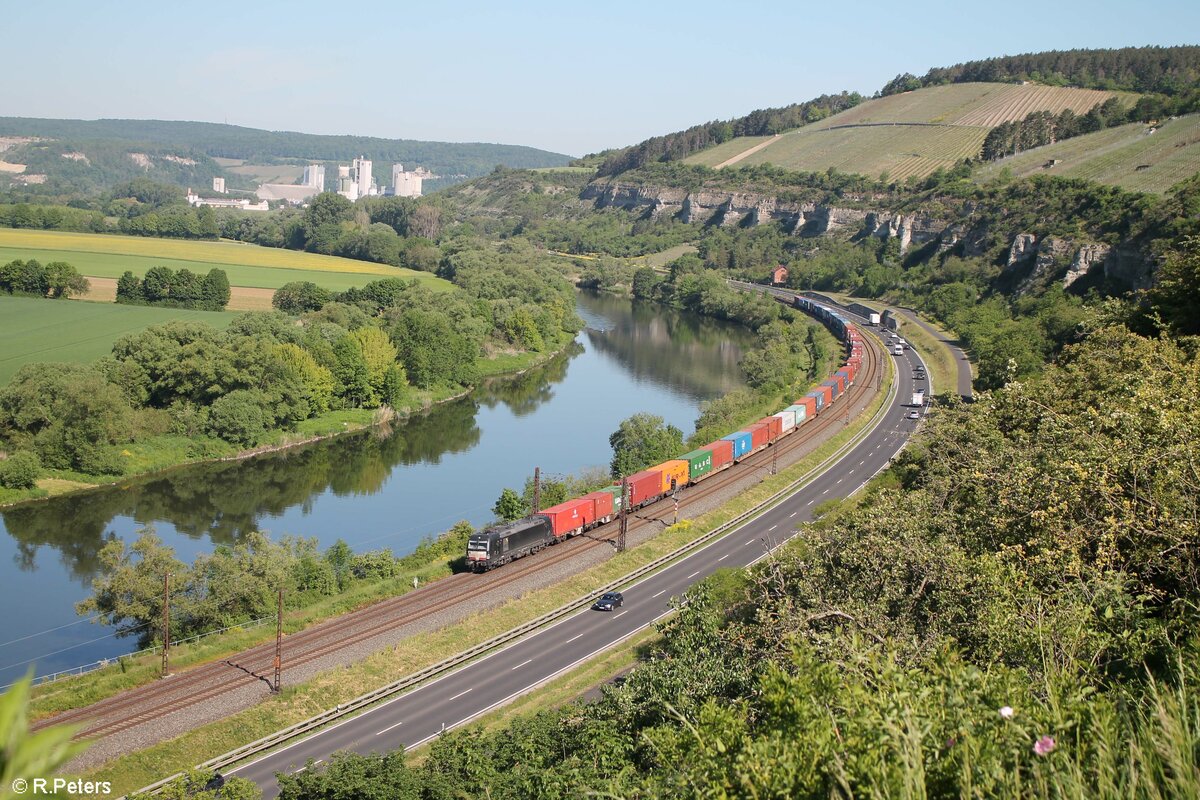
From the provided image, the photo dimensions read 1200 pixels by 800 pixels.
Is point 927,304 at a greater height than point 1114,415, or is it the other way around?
point 1114,415

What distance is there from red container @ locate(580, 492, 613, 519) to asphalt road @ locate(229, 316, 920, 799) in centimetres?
425

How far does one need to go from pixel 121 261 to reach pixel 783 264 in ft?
281

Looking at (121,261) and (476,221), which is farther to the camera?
(476,221)

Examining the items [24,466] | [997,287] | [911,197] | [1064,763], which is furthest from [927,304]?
[1064,763]

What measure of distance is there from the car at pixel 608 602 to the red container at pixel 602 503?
689 centimetres

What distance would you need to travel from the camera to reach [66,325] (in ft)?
234

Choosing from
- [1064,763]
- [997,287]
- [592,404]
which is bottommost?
[592,404]

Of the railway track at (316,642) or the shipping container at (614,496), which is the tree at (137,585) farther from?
the shipping container at (614,496)

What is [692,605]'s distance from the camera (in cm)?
2322

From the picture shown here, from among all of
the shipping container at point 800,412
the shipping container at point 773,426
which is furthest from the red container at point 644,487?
the shipping container at point 800,412

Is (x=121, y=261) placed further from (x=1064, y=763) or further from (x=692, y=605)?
(x=1064, y=763)

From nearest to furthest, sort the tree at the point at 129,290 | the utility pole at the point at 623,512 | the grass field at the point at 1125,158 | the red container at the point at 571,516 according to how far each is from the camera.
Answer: the utility pole at the point at 623,512
the red container at the point at 571,516
the tree at the point at 129,290
the grass field at the point at 1125,158

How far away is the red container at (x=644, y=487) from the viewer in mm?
40231

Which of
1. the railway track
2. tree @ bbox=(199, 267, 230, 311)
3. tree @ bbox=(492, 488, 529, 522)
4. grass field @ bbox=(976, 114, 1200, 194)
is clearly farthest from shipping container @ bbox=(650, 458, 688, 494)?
grass field @ bbox=(976, 114, 1200, 194)
